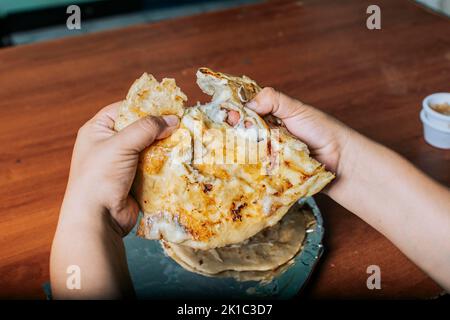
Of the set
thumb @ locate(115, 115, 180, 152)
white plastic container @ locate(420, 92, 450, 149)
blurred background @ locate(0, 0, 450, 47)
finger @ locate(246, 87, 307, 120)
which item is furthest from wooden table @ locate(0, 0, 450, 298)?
blurred background @ locate(0, 0, 450, 47)

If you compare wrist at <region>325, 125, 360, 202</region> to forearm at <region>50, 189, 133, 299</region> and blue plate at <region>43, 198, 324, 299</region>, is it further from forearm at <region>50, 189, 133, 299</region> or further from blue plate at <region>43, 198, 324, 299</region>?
forearm at <region>50, 189, 133, 299</region>

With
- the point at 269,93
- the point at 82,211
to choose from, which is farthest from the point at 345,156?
the point at 82,211

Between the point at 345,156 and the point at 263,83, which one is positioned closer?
the point at 345,156

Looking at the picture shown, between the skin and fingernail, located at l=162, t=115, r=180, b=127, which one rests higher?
fingernail, located at l=162, t=115, r=180, b=127

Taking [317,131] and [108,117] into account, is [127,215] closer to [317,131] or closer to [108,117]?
[108,117]

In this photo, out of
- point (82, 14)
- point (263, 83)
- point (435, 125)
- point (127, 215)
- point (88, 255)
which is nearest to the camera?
point (88, 255)
